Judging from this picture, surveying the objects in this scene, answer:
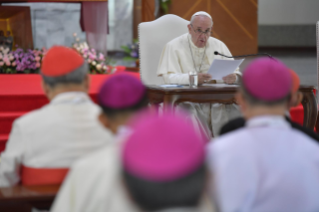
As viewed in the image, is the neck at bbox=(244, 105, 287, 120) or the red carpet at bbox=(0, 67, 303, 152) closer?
the neck at bbox=(244, 105, 287, 120)

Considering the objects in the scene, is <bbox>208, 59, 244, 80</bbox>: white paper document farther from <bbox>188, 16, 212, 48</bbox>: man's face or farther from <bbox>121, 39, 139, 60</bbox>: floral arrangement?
<bbox>121, 39, 139, 60</bbox>: floral arrangement

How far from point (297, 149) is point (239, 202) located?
0.24 m

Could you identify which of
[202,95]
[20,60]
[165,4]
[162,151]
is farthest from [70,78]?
[165,4]

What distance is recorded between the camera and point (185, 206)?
0.81 m

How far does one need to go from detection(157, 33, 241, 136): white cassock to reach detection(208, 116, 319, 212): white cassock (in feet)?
9.06

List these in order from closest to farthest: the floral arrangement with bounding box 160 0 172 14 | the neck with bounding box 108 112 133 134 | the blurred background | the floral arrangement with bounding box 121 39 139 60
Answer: the neck with bounding box 108 112 133 134, the floral arrangement with bounding box 160 0 172 14, the floral arrangement with bounding box 121 39 139 60, the blurred background

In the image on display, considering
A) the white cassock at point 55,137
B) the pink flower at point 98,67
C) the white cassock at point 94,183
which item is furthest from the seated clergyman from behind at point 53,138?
the pink flower at point 98,67

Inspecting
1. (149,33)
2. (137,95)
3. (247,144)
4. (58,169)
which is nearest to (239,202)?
(247,144)

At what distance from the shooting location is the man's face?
4523 mm

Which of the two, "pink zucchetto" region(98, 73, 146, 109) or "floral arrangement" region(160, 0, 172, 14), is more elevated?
"floral arrangement" region(160, 0, 172, 14)

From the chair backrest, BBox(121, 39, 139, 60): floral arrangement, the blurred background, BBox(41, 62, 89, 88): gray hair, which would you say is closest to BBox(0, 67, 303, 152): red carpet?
the chair backrest

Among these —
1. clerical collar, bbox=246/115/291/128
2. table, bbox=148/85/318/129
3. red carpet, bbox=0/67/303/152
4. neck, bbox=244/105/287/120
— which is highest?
neck, bbox=244/105/287/120

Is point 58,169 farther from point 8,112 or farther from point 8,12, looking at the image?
point 8,12

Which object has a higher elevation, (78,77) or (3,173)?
(78,77)
